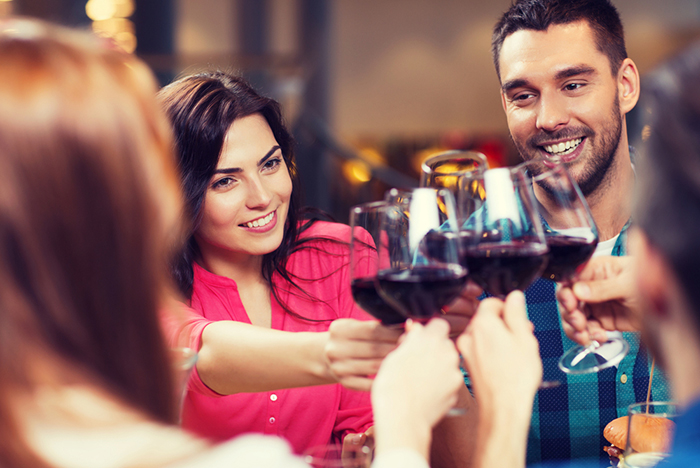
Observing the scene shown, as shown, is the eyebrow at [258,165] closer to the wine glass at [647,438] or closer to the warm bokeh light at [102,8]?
the wine glass at [647,438]

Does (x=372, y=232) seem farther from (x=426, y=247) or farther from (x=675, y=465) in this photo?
(x=675, y=465)

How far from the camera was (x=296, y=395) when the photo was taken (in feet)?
5.90

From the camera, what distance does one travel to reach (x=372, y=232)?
0.99 meters

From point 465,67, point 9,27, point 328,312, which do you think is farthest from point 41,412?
point 465,67

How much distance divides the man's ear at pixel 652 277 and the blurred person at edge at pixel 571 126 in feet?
3.72

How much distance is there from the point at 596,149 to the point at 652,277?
1.32 meters

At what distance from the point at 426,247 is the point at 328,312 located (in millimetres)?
1085

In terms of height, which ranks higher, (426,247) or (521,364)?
(426,247)

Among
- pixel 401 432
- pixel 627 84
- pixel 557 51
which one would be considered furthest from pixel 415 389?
pixel 627 84

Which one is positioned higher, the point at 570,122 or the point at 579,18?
the point at 579,18

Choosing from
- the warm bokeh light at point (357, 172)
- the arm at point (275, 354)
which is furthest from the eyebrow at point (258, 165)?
the warm bokeh light at point (357, 172)

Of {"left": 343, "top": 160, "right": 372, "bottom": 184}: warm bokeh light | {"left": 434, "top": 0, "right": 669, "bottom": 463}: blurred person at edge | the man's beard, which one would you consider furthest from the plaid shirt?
{"left": 343, "top": 160, "right": 372, "bottom": 184}: warm bokeh light

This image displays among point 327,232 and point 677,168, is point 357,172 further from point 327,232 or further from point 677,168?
point 677,168

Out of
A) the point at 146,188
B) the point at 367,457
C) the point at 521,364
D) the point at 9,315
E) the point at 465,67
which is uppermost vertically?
the point at 465,67
